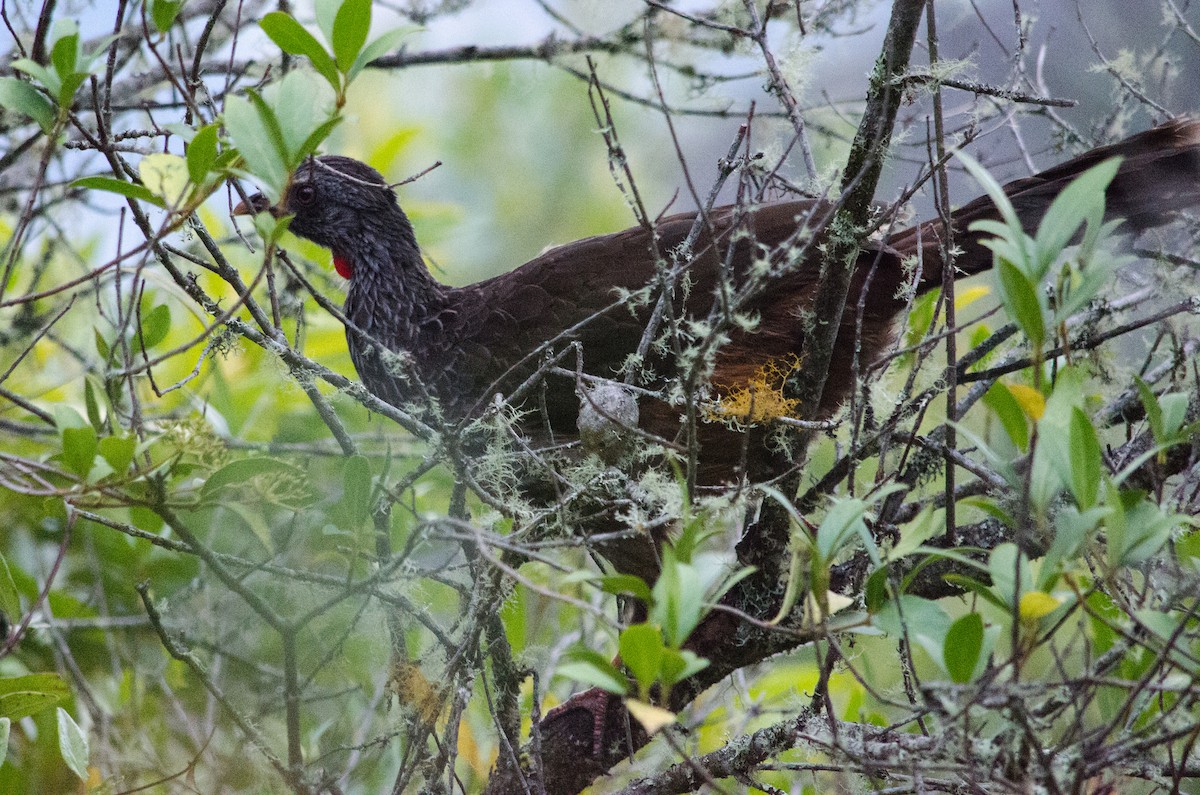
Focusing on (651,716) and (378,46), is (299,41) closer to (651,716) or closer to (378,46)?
(378,46)

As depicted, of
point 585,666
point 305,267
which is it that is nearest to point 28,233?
point 305,267

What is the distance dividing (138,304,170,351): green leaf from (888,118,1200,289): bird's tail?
5.36 ft

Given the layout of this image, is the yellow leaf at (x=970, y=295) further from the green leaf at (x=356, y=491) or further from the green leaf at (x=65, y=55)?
the green leaf at (x=65, y=55)

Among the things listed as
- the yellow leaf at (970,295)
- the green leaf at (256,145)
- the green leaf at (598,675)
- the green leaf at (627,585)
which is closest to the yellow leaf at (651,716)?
the green leaf at (598,675)

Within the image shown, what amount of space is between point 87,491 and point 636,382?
1.33 metres

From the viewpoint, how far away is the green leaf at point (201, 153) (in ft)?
4.59

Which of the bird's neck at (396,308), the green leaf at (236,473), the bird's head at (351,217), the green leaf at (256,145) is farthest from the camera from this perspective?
the bird's head at (351,217)

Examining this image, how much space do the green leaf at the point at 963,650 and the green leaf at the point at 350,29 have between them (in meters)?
1.14

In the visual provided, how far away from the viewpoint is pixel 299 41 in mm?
1440

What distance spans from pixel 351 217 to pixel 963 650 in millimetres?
2830

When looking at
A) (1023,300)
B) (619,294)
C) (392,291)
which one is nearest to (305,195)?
(392,291)

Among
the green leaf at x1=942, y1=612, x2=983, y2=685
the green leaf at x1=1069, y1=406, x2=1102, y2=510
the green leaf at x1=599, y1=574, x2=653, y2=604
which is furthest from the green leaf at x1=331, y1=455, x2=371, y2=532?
the green leaf at x1=1069, y1=406, x2=1102, y2=510

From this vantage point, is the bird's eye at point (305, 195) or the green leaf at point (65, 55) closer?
the green leaf at point (65, 55)

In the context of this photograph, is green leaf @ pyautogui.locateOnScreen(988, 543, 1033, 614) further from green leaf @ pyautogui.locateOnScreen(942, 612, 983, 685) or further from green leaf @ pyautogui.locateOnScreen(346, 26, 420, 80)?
green leaf @ pyautogui.locateOnScreen(346, 26, 420, 80)
